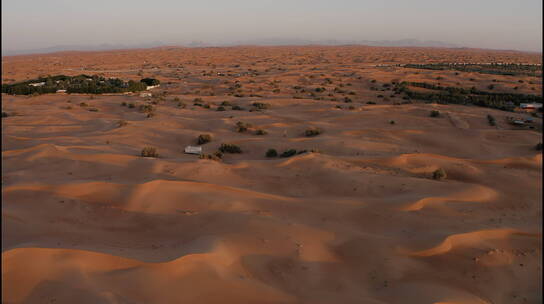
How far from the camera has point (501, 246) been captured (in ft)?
19.4

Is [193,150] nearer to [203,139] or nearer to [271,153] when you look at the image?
[203,139]

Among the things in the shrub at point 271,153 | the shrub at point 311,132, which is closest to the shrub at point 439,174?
the shrub at point 271,153

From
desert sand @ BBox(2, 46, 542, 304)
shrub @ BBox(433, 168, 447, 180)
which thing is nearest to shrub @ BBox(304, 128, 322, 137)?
desert sand @ BBox(2, 46, 542, 304)

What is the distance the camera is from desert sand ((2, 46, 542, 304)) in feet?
14.7

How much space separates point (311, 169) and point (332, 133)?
489 cm

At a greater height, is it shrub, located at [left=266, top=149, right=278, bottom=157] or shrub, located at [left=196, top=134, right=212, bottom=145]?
shrub, located at [left=196, top=134, right=212, bottom=145]

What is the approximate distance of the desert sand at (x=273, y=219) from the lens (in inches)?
177

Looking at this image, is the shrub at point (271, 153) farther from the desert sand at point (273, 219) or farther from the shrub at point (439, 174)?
the shrub at point (439, 174)

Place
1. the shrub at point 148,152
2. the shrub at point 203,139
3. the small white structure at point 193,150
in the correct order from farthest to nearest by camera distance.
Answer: the shrub at point 203,139 → the small white structure at point 193,150 → the shrub at point 148,152

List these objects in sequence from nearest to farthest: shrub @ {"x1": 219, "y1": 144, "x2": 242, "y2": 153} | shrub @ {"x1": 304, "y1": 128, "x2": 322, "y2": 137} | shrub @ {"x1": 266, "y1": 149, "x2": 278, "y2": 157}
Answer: shrub @ {"x1": 266, "y1": 149, "x2": 278, "y2": 157} → shrub @ {"x1": 219, "y1": 144, "x2": 242, "y2": 153} → shrub @ {"x1": 304, "y1": 128, "x2": 322, "y2": 137}

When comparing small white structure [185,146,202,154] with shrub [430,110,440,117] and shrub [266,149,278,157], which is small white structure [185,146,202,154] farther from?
shrub [430,110,440,117]

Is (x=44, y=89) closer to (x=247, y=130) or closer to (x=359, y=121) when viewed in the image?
(x=247, y=130)

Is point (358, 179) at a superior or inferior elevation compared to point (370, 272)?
superior

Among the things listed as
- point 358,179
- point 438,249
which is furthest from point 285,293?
point 358,179
